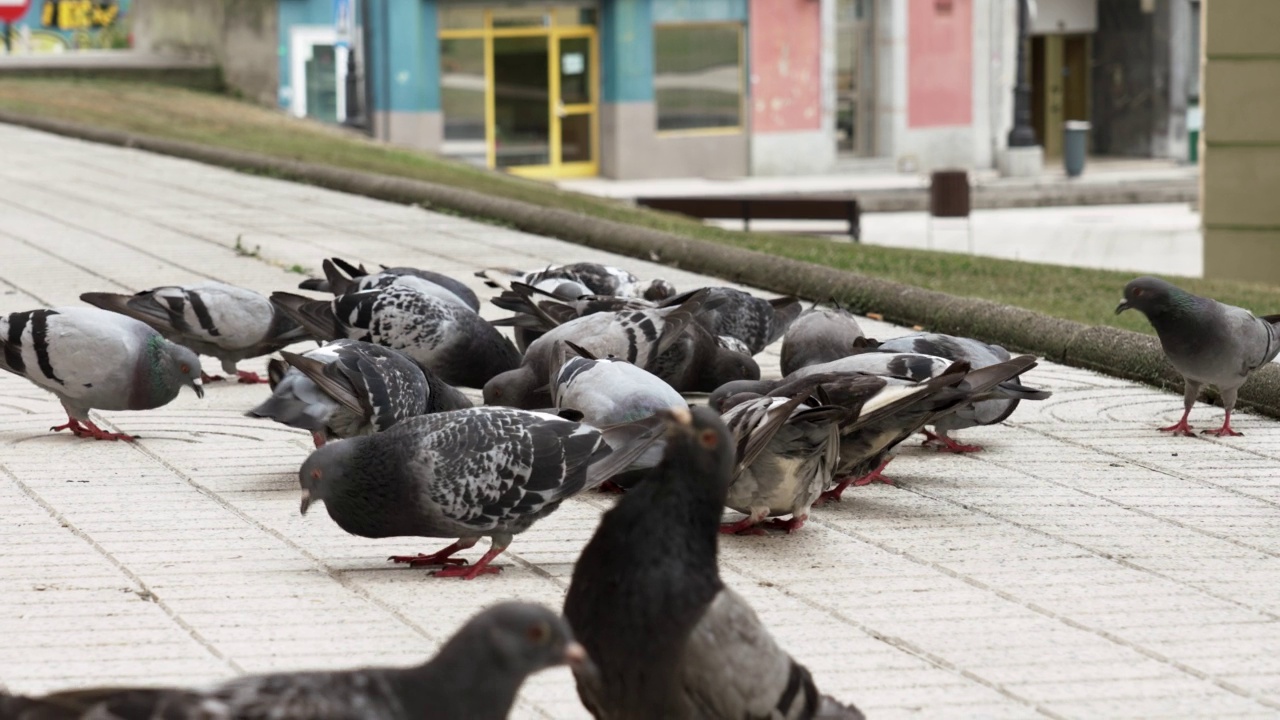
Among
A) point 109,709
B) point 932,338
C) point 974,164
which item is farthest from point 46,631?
point 974,164

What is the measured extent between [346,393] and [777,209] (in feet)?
36.6

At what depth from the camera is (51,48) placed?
33500mm

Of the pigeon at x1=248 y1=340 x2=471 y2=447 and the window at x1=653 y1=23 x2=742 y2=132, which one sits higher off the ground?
the window at x1=653 y1=23 x2=742 y2=132

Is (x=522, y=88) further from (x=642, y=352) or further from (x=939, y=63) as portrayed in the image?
(x=642, y=352)

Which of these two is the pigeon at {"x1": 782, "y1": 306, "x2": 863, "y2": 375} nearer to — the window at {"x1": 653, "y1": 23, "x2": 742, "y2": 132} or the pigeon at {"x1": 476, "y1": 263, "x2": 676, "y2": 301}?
the pigeon at {"x1": 476, "y1": 263, "x2": 676, "y2": 301}

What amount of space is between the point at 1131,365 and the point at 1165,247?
1064cm

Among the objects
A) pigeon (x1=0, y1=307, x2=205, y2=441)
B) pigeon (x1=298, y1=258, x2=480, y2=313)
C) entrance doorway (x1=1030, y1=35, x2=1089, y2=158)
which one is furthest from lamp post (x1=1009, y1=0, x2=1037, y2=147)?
pigeon (x1=0, y1=307, x2=205, y2=441)

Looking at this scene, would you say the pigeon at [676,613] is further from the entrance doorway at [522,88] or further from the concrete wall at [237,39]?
the entrance doorway at [522,88]

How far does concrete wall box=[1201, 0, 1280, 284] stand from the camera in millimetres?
13730

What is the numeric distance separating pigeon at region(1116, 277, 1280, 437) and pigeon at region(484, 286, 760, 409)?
4.56ft

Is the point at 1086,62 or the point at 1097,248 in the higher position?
the point at 1086,62

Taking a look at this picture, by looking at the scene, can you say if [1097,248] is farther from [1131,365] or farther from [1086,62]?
[1086,62]

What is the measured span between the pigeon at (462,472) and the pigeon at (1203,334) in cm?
237

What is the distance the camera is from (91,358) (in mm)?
5414
